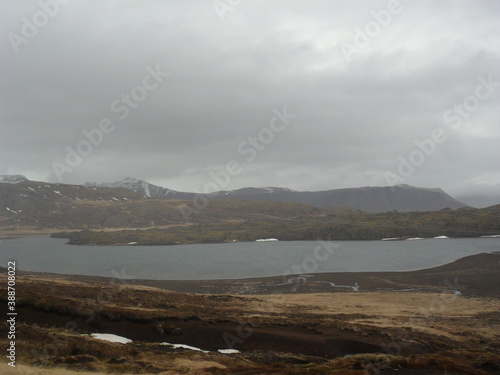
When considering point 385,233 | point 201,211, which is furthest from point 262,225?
point 201,211

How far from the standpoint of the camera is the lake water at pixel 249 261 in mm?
63438

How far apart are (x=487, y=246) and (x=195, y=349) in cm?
8385

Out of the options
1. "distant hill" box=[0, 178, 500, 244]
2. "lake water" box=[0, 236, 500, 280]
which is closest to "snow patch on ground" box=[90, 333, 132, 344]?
"lake water" box=[0, 236, 500, 280]

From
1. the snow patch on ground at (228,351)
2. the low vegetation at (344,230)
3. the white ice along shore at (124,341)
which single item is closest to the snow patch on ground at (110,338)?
the white ice along shore at (124,341)

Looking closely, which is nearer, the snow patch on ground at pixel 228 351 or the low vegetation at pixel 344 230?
the snow patch on ground at pixel 228 351

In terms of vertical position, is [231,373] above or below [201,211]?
below

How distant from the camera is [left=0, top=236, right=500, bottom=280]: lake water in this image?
6344 cm

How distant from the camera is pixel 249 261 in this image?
75500 millimetres

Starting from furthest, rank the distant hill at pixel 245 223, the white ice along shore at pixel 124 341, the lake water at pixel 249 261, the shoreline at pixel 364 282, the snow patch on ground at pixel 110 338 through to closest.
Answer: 1. the distant hill at pixel 245 223
2. the lake water at pixel 249 261
3. the shoreline at pixel 364 282
4. the snow patch on ground at pixel 110 338
5. the white ice along shore at pixel 124 341

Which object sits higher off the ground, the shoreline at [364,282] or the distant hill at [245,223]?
the distant hill at [245,223]

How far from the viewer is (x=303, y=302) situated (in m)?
37.5

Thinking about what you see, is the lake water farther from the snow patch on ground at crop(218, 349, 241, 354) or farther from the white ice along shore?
the snow patch on ground at crop(218, 349, 241, 354)

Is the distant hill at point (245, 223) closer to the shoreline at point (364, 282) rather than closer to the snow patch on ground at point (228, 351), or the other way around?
the shoreline at point (364, 282)

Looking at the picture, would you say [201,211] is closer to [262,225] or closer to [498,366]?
[262,225]
